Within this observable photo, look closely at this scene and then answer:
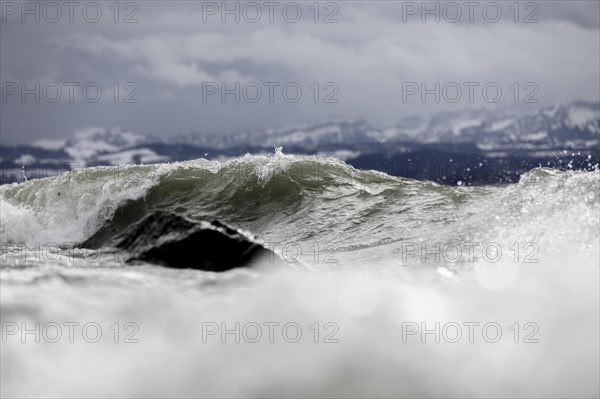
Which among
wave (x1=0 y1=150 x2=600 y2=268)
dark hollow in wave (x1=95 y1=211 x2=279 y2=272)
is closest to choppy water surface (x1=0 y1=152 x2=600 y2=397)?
wave (x1=0 y1=150 x2=600 y2=268)

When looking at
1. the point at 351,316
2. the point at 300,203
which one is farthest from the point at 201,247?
the point at 300,203

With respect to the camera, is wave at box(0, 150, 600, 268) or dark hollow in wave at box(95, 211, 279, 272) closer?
dark hollow in wave at box(95, 211, 279, 272)

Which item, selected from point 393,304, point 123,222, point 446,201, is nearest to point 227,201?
point 123,222

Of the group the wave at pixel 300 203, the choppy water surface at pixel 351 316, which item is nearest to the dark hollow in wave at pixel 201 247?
the choppy water surface at pixel 351 316

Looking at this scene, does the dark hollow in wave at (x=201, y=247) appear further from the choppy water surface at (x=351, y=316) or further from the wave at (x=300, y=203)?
the wave at (x=300, y=203)

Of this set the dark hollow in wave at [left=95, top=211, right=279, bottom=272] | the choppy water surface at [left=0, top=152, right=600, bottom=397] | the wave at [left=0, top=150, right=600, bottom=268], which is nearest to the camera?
the choppy water surface at [left=0, top=152, right=600, bottom=397]

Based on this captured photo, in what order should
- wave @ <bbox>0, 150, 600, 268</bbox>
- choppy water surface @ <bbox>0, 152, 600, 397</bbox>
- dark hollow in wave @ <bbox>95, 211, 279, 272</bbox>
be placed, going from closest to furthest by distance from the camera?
1. choppy water surface @ <bbox>0, 152, 600, 397</bbox>
2. dark hollow in wave @ <bbox>95, 211, 279, 272</bbox>
3. wave @ <bbox>0, 150, 600, 268</bbox>

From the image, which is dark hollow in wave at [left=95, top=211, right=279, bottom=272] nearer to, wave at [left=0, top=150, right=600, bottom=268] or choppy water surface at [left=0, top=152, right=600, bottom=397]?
choppy water surface at [left=0, top=152, right=600, bottom=397]

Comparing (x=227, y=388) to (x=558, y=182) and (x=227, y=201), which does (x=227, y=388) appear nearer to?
(x=558, y=182)

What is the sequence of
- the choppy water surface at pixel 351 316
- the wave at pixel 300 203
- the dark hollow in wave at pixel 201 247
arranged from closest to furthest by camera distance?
the choppy water surface at pixel 351 316 → the dark hollow in wave at pixel 201 247 → the wave at pixel 300 203
